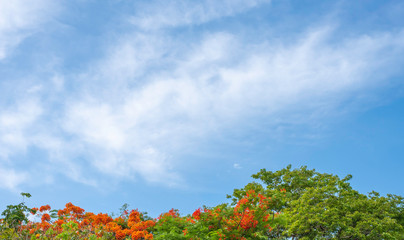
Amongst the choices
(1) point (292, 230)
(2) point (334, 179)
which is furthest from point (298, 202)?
(2) point (334, 179)

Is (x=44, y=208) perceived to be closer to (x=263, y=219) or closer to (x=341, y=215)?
(x=263, y=219)

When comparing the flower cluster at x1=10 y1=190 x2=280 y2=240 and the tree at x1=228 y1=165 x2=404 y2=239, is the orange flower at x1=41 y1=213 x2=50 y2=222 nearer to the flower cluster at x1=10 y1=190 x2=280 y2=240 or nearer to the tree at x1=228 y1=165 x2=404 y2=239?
the flower cluster at x1=10 y1=190 x2=280 y2=240

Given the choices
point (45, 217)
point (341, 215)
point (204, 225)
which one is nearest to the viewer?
point (204, 225)

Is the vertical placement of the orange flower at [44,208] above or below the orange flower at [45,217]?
above

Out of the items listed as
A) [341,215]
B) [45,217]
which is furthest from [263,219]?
[341,215]

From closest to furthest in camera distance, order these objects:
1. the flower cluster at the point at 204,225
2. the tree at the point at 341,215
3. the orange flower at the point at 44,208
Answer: the flower cluster at the point at 204,225
the orange flower at the point at 44,208
the tree at the point at 341,215

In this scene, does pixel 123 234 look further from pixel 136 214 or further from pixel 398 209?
pixel 398 209

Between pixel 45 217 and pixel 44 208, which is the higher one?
pixel 44 208

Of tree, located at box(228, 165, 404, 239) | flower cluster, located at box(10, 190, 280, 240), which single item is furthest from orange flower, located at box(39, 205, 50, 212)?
tree, located at box(228, 165, 404, 239)

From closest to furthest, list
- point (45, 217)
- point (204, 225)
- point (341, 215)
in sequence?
1. point (204, 225)
2. point (45, 217)
3. point (341, 215)

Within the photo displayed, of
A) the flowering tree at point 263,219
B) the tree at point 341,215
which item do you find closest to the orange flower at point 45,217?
the flowering tree at point 263,219

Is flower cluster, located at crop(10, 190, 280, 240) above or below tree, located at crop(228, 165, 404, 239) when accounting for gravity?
below

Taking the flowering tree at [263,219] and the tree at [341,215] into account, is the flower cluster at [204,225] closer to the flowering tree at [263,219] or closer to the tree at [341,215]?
the flowering tree at [263,219]

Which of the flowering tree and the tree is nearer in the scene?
the flowering tree
